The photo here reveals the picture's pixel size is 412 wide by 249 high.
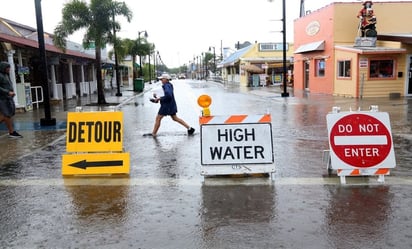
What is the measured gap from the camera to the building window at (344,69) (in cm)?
2260

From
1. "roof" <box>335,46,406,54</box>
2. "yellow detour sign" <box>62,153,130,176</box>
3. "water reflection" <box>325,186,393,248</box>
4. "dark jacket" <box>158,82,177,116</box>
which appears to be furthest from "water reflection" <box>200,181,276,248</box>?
"roof" <box>335,46,406,54</box>

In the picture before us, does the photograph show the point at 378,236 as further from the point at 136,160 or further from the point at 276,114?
the point at 276,114

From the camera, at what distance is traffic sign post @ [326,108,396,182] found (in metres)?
5.98

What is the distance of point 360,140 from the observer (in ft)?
19.8

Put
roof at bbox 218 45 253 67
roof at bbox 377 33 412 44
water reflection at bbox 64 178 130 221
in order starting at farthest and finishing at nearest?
roof at bbox 218 45 253 67
roof at bbox 377 33 412 44
water reflection at bbox 64 178 130 221

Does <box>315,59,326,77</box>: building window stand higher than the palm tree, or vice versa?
the palm tree

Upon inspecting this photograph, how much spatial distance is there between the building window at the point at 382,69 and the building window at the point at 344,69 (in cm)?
125

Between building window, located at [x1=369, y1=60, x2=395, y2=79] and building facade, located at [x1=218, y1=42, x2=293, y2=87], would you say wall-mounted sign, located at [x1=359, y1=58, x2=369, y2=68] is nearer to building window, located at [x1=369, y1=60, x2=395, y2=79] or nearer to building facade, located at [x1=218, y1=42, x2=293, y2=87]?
building window, located at [x1=369, y1=60, x2=395, y2=79]

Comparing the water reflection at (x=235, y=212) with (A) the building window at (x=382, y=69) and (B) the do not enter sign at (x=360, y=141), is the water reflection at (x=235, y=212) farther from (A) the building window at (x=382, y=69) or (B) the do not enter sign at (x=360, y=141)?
(A) the building window at (x=382, y=69)

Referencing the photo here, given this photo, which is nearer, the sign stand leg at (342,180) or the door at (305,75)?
the sign stand leg at (342,180)

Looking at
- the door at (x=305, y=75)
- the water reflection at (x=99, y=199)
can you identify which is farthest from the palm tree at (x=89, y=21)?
the door at (x=305, y=75)

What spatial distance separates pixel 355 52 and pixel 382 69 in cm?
182

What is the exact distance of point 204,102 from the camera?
23.4 ft

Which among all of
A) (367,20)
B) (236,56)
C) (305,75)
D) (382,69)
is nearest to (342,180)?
(382,69)
